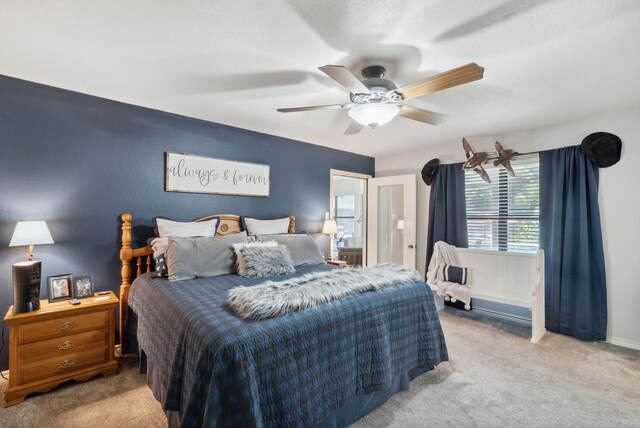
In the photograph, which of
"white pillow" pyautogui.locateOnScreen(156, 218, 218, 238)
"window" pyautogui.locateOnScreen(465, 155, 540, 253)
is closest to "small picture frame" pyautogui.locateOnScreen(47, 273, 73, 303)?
"white pillow" pyautogui.locateOnScreen(156, 218, 218, 238)

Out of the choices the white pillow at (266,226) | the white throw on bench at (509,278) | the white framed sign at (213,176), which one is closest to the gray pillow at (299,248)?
the white pillow at (266,226)

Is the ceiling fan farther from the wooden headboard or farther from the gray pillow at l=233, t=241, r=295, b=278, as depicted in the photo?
the wooden headboard

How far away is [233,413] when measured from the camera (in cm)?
131

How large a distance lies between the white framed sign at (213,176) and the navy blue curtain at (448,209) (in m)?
2.43

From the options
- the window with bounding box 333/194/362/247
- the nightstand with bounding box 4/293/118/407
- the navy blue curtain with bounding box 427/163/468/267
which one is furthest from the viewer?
the window with bounding box 333/194/362/247

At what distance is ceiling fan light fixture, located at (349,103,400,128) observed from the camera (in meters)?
2.12

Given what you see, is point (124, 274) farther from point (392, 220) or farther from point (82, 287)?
point (392, 220)

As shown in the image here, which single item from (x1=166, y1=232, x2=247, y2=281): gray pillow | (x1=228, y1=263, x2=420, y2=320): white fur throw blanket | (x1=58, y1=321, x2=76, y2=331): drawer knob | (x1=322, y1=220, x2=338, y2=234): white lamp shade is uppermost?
(x1=322, y1=220, x2=338, y2=234): white lamp shade

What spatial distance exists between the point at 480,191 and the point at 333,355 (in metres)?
3.39

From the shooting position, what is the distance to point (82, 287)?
99.3 inches

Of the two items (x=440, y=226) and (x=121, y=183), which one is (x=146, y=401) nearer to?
(x=121, y=183)

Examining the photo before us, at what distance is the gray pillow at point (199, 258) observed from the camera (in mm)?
2508

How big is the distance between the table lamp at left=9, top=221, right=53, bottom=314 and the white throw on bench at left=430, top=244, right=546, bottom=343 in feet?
13.9

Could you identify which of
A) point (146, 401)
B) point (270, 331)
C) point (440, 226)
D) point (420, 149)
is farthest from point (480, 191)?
point (146, 401)
